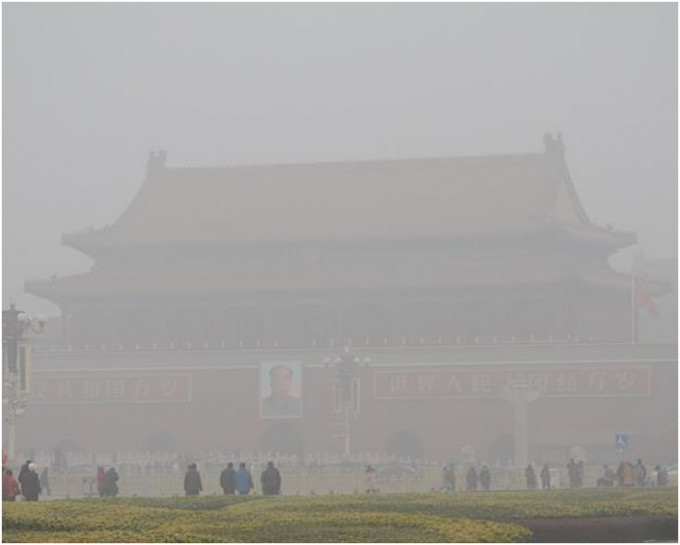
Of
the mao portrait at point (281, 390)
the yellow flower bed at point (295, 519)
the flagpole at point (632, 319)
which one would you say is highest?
the flagpole at point (632, 319)

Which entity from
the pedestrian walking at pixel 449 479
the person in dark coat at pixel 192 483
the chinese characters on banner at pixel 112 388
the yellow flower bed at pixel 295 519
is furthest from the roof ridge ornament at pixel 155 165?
the yellow flower bed at pixel 295 519

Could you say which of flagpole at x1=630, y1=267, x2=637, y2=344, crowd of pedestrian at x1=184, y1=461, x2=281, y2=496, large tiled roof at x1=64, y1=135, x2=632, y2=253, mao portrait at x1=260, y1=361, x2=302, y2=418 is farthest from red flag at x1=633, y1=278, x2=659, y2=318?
crowd of pedestrian at x1=184, y1=461, x2=281, y2=496

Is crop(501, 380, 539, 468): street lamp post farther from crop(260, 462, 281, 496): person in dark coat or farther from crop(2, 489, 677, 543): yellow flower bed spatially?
crop(2, 489, 677, 543): yellow flower bed

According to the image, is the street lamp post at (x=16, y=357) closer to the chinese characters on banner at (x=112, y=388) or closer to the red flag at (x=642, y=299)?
the chinese characters on banner at (x=112, y=388)

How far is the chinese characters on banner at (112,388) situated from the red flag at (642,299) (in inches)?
400

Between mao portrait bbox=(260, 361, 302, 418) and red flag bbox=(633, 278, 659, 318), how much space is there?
7.81 m

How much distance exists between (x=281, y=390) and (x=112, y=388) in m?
3.76

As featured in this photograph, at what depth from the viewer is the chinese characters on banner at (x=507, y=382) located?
142 ft

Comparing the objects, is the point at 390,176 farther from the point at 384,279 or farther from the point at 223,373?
the point at 223,373

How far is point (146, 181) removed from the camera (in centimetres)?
5422

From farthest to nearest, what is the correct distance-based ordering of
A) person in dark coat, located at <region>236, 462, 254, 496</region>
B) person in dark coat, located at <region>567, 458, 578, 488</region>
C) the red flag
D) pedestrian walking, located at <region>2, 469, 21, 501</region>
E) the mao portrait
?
1. the red flag
2. the mao portrait
3. person in dark coat, located at <region>567, 458, 578, 488</region>
4. person in dark coat, located at <region>236, 462, 254, 496</region>
5. pedestrian walking, located at <region>2, 469, 21, 501</region>

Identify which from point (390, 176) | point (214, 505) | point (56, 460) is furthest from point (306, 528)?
point (390, 176)

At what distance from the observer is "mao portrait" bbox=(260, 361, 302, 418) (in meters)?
45.1

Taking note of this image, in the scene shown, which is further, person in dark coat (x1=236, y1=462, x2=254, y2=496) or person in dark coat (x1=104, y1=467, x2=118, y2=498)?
person in dark coat (x1=104, y1=467, x2=118, y2=498)
